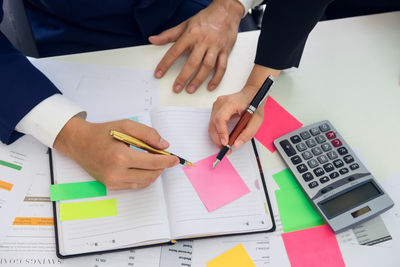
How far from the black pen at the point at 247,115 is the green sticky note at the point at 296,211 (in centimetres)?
14

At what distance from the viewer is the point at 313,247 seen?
0.63 m

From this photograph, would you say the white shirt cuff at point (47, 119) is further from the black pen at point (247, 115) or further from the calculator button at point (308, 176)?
the calculator button at point (308, 176)

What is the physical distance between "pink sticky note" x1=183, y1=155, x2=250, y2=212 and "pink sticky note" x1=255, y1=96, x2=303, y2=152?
12 cm

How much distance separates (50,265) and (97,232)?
0.32 ft

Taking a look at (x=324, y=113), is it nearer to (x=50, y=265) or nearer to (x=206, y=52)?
(x=206, y=52)

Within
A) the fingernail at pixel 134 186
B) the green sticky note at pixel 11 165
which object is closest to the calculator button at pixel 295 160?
the fingernail at pixel 134 186

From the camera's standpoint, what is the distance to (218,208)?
0.63 metres

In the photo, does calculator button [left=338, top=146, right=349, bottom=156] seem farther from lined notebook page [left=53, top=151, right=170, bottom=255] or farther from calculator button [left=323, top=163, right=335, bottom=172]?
lined notebook page [left=53, top=151, right=170, bottom=255]

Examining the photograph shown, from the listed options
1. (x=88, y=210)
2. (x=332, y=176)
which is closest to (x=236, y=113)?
(x=332, y=176)

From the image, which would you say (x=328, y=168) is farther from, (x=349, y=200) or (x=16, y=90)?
(x=16, y=90)

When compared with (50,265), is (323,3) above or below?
above

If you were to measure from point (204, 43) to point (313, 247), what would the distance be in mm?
533

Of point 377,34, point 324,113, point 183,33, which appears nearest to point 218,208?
point 324,113

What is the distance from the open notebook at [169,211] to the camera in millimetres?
590
